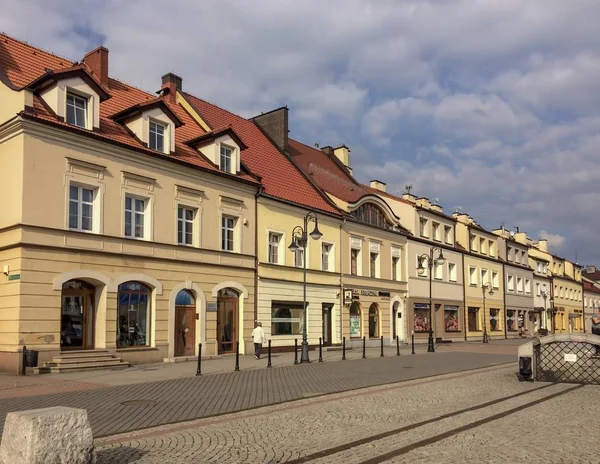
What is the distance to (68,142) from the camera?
19.9m

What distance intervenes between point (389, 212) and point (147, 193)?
63.7 ft

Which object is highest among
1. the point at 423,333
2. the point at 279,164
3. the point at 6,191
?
the point at 279,164

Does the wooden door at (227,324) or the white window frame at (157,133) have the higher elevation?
the white window frame at (157,133)

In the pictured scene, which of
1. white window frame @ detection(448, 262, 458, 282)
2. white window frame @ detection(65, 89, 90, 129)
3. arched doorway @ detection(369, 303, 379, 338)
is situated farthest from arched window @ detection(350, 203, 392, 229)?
white window frame @ detection(65, 89, 90, 129)

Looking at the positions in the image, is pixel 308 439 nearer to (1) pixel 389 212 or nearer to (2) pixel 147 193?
(2) pixel 147 193

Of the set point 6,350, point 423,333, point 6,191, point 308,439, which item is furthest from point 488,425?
point 423,333

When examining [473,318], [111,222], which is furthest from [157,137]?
[473,318]

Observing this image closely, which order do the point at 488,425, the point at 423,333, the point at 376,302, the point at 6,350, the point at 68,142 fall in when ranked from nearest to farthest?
the point at 488,425
the point at 6,350
the point at 68,142
the point at 376,302
the point at 423,333

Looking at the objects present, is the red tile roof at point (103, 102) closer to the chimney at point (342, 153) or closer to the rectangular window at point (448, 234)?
the chimney at point (342, 153)

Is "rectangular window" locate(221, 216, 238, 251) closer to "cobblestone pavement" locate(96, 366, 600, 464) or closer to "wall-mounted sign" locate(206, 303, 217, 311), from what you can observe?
"wall-mounted sign" locate(206, 303, 217, 311)

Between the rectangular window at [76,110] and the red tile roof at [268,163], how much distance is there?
8.35 metres

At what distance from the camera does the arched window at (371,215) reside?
3550 centimetres

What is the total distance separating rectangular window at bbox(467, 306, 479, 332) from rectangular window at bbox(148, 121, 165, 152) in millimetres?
32521

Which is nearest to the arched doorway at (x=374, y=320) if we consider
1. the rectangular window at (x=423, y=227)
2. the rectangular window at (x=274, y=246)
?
the rectangular window at (x=423, y=227)
